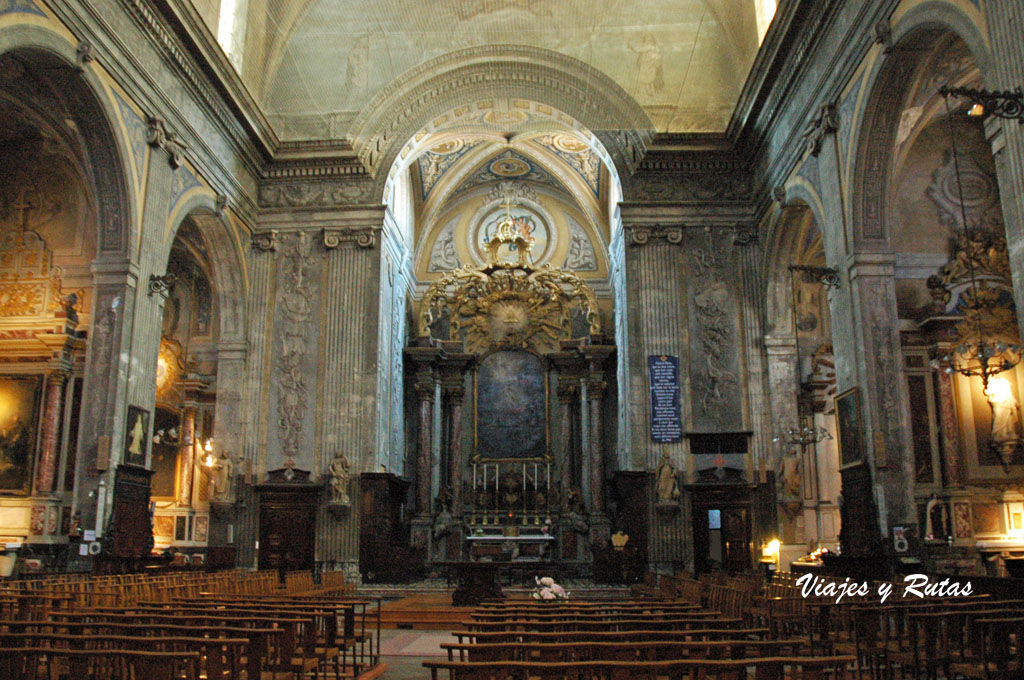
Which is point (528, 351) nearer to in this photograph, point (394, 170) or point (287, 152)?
point (394, 170)

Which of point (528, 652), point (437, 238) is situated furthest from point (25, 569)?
point (437, 238)

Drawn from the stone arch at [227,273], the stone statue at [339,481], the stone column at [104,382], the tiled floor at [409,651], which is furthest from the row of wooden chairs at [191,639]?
the stone arch at [227,273]

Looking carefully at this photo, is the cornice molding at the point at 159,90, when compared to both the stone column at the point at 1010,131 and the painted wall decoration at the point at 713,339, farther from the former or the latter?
the stone column at the point at 1010,131

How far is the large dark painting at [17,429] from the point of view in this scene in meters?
16.4

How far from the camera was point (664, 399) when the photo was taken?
19875 mm

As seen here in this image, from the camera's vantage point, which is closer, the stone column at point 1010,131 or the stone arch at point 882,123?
the stone column at point 1010,131

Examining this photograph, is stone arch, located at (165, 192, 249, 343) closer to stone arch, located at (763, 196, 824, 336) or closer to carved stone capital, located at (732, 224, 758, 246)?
carved stone capital, located at (732, 224, 758, 246)

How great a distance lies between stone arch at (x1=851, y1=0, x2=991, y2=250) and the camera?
11.8 m

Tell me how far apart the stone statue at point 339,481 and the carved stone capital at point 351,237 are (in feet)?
16.9

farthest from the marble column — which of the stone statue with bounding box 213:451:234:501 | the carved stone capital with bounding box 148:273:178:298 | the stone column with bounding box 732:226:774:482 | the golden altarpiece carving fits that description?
the stone column with bounding box 732:226:774:482

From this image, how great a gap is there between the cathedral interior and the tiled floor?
4.00 meters

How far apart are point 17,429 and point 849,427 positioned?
48.5ft

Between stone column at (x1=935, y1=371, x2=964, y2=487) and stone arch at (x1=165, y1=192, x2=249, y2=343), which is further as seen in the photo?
stone arch at (x1=165, y1=192, x2=249, y2=343)

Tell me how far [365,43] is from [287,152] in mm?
3180
